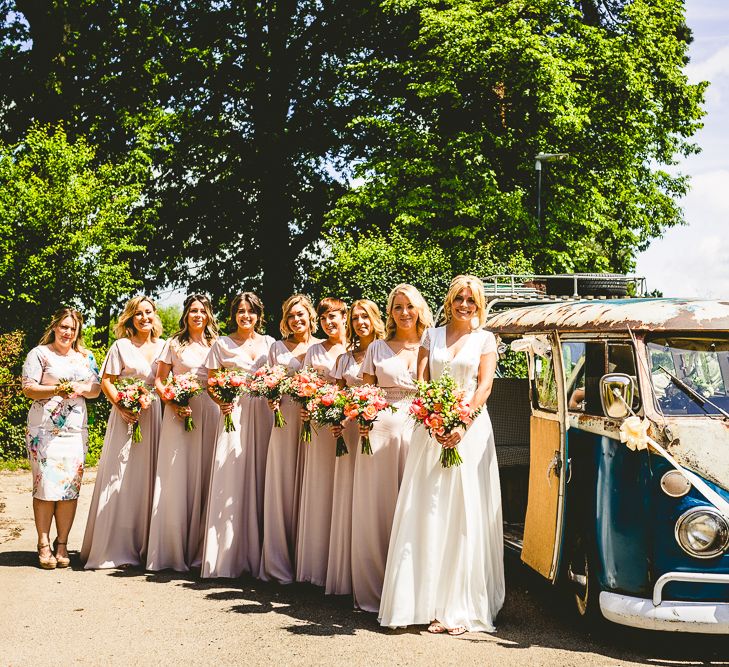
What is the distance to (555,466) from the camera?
6.12 meters

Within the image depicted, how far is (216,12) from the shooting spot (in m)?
25.1

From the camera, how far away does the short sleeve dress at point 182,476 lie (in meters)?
7.73

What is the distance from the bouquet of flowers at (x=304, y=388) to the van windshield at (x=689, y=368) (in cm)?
270

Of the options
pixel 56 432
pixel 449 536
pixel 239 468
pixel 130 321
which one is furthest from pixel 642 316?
pixel 56 432

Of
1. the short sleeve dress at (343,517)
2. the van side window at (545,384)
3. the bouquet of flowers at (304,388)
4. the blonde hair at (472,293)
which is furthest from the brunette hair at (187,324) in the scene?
the van side window at (545,384)

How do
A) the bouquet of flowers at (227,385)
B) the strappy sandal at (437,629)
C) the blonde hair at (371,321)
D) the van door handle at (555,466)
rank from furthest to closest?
1. the bouquet of flowers at (227,385)
2. the blonde hair at (371,321)
3. the van door handle at (555,466)
4. the strappy sandal at (437,629)

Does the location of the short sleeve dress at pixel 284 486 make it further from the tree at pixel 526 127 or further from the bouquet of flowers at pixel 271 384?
the tree at pixel 526 127

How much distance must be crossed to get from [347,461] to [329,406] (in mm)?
646

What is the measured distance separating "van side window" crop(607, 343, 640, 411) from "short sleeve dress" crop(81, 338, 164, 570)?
14.2 ft

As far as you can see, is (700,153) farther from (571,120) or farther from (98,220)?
(98,220)

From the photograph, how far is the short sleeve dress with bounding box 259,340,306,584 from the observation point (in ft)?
24.7

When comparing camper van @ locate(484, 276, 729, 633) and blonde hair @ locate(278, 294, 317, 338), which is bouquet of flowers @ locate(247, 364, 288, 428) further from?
camper van @ locate(484, 276, 729, 633)

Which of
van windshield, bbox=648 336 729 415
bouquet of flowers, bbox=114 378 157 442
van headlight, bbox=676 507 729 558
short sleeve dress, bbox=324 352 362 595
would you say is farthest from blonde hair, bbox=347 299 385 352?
van headlight, bbox=676 507 729 558

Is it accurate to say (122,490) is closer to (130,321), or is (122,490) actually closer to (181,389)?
(181,389)
